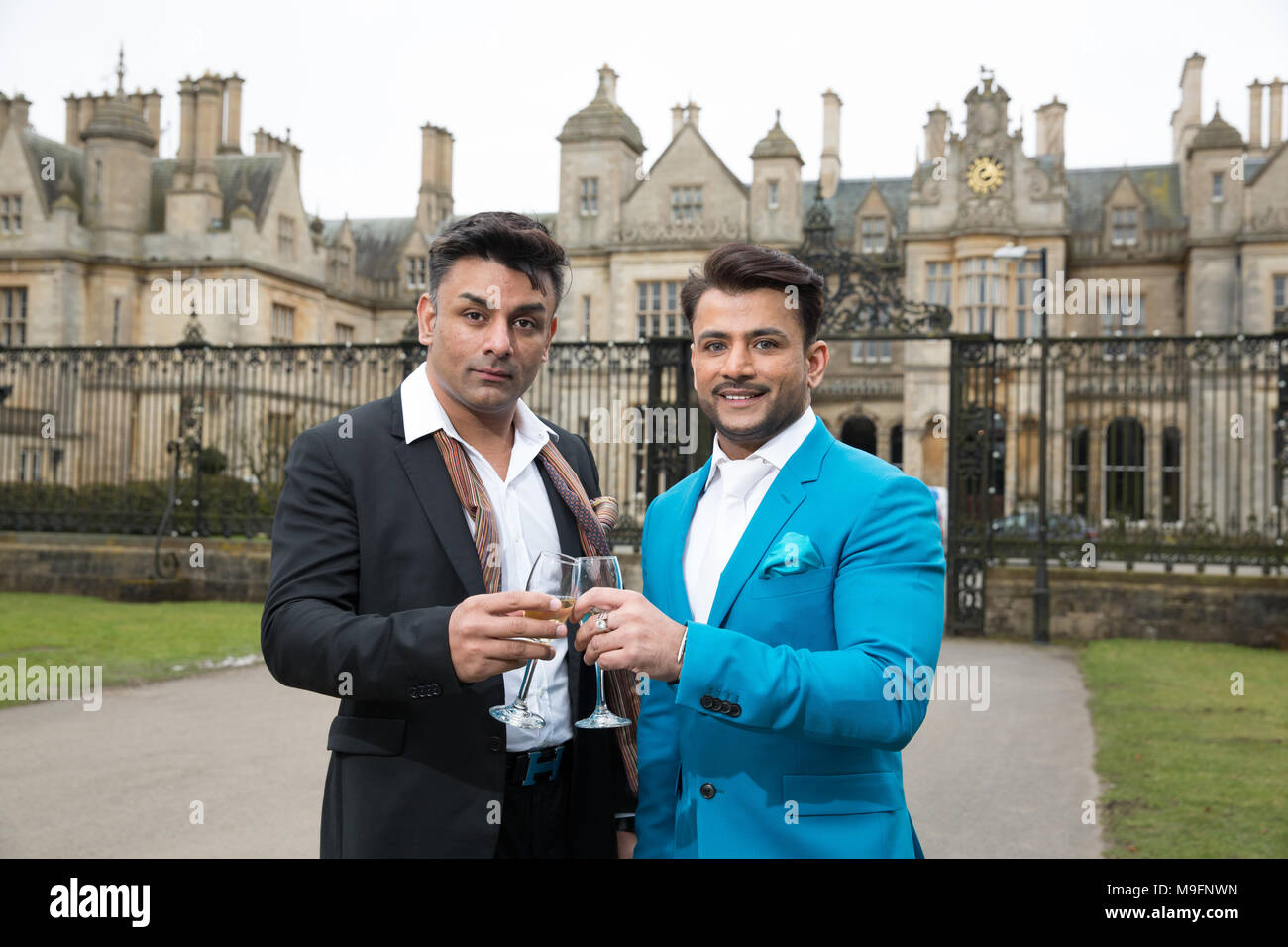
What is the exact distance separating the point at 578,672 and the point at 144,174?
4024cm

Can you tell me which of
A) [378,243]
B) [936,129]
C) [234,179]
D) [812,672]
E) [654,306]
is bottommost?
[812,672]

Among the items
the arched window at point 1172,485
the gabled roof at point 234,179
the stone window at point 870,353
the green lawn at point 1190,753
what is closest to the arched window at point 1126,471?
the arched window at point 1172,485

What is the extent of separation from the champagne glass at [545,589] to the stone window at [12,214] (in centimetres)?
4103

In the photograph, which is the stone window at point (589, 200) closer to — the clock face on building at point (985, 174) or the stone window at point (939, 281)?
the stone window at point (939, 281)

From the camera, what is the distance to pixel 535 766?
2.53 meters

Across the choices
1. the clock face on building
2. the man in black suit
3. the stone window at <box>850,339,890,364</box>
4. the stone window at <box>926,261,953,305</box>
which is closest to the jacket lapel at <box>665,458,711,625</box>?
the man in black suit

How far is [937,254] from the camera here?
34.1 metres

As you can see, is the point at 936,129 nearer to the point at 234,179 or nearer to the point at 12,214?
the point at 234,179

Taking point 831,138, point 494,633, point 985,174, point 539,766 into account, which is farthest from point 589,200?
point 494,633

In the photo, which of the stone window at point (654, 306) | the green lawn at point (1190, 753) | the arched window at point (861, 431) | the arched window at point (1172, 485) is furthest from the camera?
Result: the arched window at point (861, 431)

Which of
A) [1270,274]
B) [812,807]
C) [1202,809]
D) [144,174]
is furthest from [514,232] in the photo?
[144,174]

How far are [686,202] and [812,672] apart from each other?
35.0 metres

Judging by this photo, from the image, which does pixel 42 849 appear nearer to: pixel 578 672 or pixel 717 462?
pixel 578 672

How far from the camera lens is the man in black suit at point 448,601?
6.94 ft
